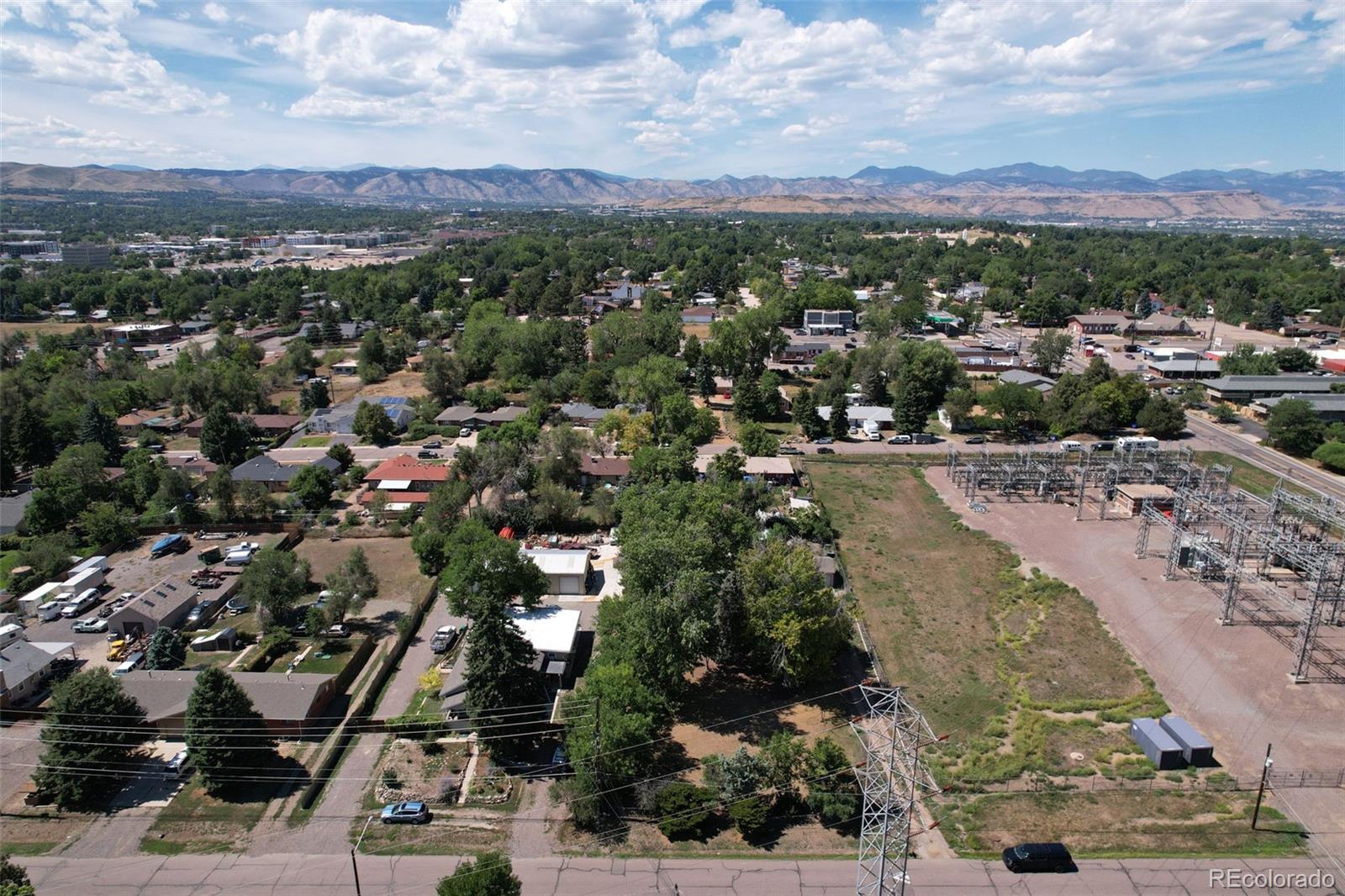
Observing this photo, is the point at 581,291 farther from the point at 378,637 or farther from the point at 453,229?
the point at 453,229

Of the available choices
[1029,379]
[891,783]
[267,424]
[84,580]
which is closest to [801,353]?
[1029,379]

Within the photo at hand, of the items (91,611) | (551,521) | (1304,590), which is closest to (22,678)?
(91,611)

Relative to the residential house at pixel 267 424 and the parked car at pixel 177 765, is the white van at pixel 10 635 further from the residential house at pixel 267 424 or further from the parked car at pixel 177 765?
the residential house at pixel 267 424

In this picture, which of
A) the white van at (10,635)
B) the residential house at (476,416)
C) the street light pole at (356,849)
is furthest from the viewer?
the residential house at (476,416)

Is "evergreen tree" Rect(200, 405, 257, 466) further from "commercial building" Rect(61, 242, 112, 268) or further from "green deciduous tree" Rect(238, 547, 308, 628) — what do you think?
"commercial building" Rect(61, 242, 112, 268)

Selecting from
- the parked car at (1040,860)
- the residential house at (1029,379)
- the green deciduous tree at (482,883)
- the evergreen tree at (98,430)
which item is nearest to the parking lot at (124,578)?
the evergreen tree at (98,430)

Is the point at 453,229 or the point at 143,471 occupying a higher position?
the point at 453,229
